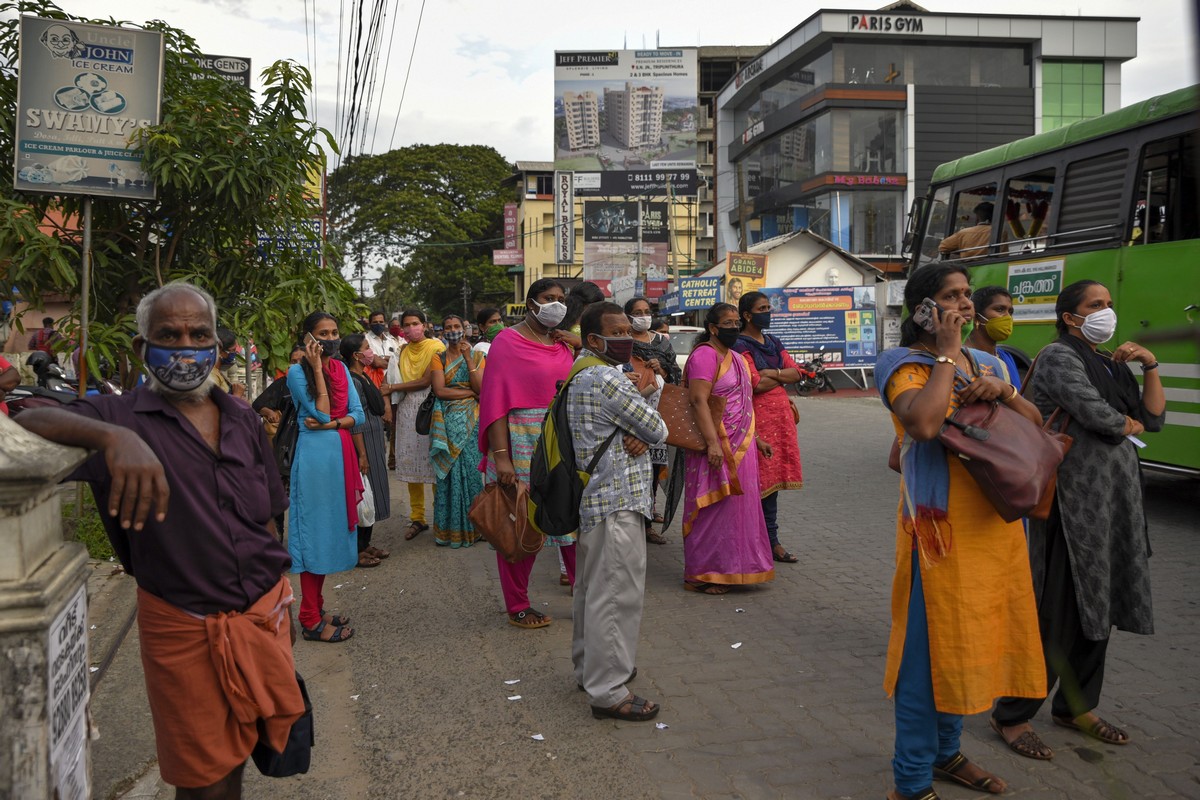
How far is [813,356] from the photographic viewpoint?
78.4 feet

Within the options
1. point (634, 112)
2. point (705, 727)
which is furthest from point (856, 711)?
point (634, 112)

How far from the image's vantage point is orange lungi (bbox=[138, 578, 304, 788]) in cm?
250

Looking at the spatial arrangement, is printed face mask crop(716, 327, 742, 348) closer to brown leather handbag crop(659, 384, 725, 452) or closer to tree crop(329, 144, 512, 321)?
brown leather handbag crop(659, 384, 725, 452)

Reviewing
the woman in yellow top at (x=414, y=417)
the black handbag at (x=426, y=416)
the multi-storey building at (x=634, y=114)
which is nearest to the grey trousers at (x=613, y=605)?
the black handbag at (x=426, y=416)

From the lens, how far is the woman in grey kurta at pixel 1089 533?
366 cm

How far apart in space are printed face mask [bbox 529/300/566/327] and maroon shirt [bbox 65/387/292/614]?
2.81 metres

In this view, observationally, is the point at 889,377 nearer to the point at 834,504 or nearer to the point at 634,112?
the point at 834,504

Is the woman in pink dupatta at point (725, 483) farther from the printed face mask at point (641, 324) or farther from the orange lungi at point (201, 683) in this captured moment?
the orange lungi at point (201, 683)

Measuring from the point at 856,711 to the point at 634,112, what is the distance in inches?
1537

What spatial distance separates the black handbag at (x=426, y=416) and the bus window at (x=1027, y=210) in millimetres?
5751

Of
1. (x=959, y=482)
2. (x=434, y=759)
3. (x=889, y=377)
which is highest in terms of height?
(x=889, y=377)

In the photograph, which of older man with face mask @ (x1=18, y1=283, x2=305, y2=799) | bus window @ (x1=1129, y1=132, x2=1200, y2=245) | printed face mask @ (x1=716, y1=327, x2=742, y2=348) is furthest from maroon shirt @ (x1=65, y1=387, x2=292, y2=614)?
bus window @ (x1=1129, y1=132, x2=1200, y2=245)

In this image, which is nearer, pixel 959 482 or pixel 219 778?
pixel 219 778

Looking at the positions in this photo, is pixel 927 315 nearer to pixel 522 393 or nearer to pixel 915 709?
pixel 915 709
